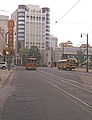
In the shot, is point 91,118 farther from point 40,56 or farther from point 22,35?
point 22,35

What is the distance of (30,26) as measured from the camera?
581 feet

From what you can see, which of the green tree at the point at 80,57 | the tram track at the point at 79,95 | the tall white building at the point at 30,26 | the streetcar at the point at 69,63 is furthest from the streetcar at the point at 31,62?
the tall white building at the point at 30,26

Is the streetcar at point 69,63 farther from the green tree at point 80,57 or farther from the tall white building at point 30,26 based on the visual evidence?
the tall white building at point 30,26

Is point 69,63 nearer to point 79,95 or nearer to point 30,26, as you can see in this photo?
point 79,95

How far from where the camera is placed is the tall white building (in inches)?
6852

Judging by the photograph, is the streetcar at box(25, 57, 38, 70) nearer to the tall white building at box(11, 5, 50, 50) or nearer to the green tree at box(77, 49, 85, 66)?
the green tree at box(77, 49, 85, 66)

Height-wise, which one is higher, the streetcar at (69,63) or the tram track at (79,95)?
the streetcar at (69,63)

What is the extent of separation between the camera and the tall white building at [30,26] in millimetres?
174050

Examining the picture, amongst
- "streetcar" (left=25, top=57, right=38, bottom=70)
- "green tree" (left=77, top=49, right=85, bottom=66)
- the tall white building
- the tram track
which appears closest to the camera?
the tram track

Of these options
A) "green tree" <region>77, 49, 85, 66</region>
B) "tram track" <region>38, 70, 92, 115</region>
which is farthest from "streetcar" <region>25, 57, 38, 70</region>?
"tram track" <region>38, 70, 92, 115</region>

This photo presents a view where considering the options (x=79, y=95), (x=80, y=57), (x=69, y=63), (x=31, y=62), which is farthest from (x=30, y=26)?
(x=79, y=95)

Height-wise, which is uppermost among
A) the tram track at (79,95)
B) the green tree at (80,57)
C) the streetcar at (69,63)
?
the green tree at (80,57)

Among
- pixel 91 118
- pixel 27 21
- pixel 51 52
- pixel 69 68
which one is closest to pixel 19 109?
pixel 91 118

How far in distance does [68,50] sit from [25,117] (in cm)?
13710
